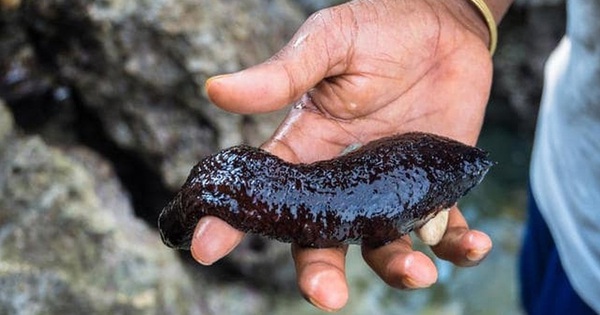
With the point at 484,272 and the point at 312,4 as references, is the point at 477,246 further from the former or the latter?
the point at 312,4

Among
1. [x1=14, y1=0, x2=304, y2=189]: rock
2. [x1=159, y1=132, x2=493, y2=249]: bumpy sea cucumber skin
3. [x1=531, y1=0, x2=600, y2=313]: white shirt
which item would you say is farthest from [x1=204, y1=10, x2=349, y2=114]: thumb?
[x1=14, y1=0, x2=304, y2=189]: rock

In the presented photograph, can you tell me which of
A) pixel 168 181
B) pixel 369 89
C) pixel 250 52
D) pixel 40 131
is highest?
pixel 369 89

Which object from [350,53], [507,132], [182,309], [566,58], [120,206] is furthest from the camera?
[507,132]

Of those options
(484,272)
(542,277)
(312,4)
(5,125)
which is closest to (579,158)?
(542,277)

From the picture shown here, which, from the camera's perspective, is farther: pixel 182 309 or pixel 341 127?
pixel 182 309

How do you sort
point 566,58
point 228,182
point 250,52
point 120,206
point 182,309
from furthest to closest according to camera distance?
point 250,52 → point 120,206 → point 182,309 → point 566,58 → point 228,182

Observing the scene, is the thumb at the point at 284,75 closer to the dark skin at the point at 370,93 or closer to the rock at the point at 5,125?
the dark skin at the point at 370,93

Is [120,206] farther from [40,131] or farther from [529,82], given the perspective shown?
[529,82]

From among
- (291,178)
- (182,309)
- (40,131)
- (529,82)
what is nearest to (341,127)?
(291,178)
